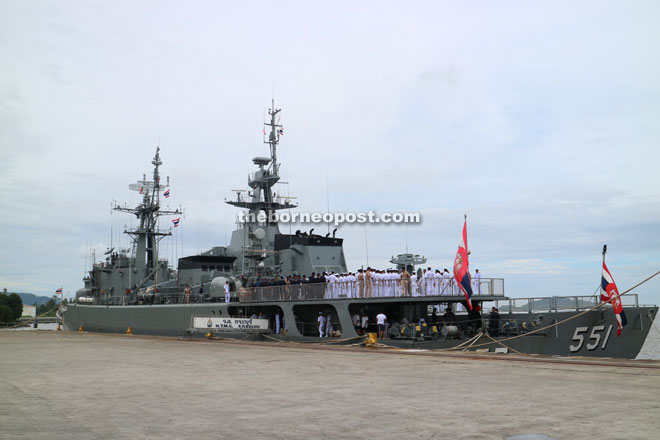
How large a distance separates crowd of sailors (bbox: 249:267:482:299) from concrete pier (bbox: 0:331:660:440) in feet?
19.6

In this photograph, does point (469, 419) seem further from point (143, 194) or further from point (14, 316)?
point (14, 316)

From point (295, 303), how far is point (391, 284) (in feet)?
15.8

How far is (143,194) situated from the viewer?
1641 inches

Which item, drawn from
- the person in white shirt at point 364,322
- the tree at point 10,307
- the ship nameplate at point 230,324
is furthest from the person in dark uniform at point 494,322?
the tree at point 10,307

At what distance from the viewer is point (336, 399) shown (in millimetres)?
8078

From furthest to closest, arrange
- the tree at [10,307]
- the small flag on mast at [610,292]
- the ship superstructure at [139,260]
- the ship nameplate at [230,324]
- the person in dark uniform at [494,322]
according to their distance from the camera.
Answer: the tree at [10,307] → the ship superstructure at [139,260] → the ship nameplate at [230,324] → the person in dark uniform at [494,322] → the small flag on mast at [610,292]

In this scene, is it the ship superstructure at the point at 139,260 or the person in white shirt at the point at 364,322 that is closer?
the person in white shirt at the point at 364,322

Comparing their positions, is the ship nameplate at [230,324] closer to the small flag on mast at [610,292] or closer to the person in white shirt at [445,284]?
the person in white shirt at [445,284]

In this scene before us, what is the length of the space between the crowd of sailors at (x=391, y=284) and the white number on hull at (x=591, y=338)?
417 centimetres

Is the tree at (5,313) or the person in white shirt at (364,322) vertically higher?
the person in white shirt at (364,322)

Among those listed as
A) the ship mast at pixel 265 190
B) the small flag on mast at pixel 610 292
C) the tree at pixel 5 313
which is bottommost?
the tree at pixel 5 313

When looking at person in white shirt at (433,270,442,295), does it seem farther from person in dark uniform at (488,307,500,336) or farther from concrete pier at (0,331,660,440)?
concrete pier at (0,331,660,440)

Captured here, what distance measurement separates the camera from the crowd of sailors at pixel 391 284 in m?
19.7

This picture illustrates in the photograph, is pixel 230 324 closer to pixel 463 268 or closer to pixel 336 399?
pixel 463 268
